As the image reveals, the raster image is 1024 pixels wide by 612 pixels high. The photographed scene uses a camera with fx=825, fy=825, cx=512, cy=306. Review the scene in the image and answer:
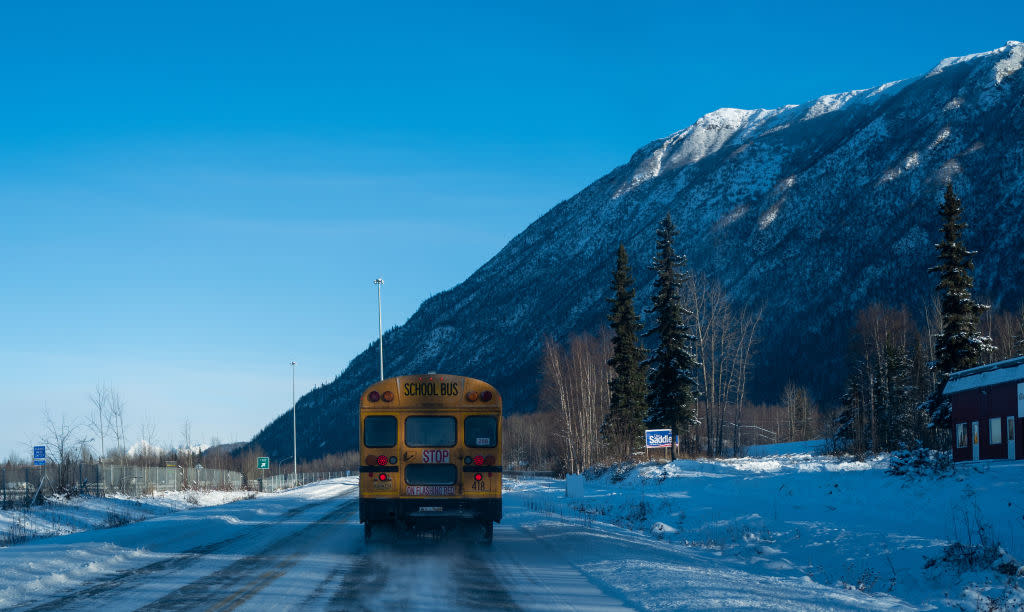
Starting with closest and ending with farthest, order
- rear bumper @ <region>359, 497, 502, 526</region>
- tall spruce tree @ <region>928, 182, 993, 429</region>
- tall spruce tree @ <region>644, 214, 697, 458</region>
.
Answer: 1. rear bumper @ <region>359, 497, 502, 526</region>
2. tall spruce tree @ <region>928, 182, 993, 429</region>
3. tall spruce tree @ <region>644, 214, 697, 458</region>

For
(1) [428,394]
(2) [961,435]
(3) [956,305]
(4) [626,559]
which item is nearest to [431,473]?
(1) [428,394]

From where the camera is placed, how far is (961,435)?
131 ft

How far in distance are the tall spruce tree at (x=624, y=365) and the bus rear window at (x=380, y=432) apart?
119 ft

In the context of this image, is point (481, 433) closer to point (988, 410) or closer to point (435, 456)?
point (435, 456)

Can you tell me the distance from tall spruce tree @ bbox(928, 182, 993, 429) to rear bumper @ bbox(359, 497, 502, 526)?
110ft

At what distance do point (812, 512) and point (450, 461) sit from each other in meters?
8.47

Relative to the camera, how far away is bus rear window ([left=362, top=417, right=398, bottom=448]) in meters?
15.1

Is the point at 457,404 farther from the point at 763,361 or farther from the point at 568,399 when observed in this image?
the point at 763,361

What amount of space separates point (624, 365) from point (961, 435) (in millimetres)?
19221

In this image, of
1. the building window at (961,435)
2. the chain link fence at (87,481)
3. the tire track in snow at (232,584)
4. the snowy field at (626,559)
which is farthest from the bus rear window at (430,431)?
the building window at (961,435)

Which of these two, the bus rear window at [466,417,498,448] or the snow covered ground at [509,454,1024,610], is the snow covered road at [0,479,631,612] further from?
the bus rear window at [466,417,498,448]

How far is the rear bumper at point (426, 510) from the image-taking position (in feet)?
48.7

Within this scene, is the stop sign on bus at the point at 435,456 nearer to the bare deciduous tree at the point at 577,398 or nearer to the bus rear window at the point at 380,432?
the bus rear window at the point at 380,432

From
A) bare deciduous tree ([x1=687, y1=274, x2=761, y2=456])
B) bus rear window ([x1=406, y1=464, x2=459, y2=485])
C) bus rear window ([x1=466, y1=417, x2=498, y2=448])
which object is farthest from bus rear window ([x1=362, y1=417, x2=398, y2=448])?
bare deciduous tree ([x1=687, y1=274, x2=761, y2=456])
